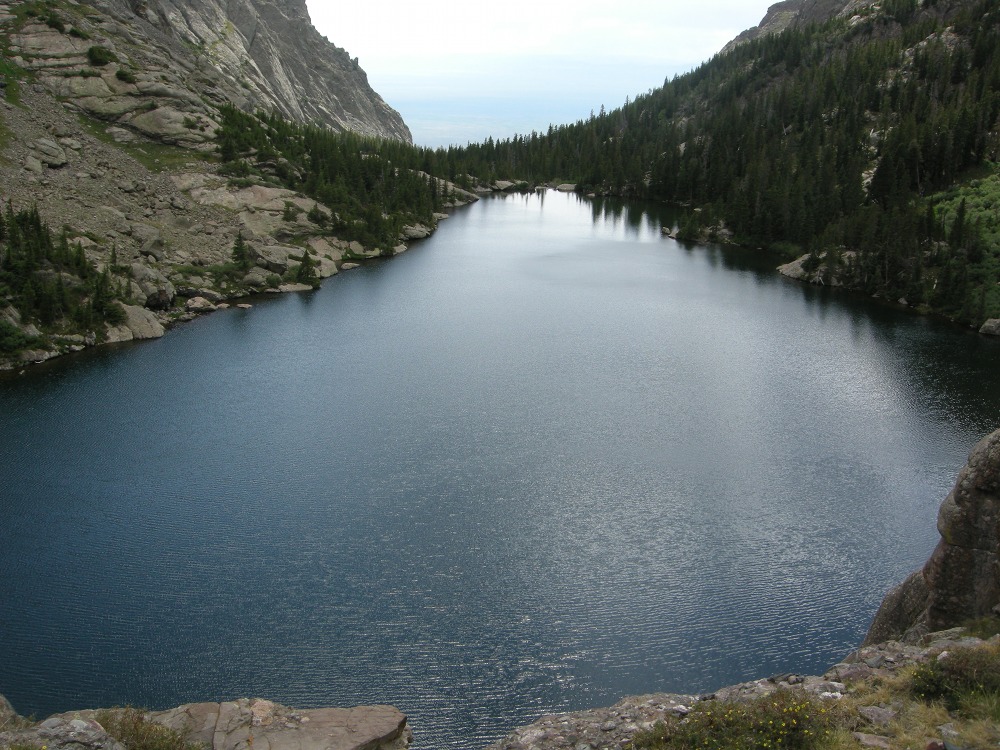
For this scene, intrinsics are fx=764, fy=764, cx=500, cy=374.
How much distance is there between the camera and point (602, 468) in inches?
1439

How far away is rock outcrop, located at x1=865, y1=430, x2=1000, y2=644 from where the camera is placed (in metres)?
17.7

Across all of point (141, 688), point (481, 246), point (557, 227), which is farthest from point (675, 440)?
point (557, 227)

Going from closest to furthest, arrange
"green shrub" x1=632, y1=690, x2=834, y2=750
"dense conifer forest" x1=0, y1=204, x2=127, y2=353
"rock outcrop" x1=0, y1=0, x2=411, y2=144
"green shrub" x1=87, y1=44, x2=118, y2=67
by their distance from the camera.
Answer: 1. "green shrub" x1=632, y1=690, x2=834, y2=750
2. "dense conifer forest" x1=0, y1=204, x2=127, y2=353
3. "rock outcrop" x1=0, y1=0, x2=411, y2=144
4. "green shrub" x1=87, y1=44, x2=118, y2=67

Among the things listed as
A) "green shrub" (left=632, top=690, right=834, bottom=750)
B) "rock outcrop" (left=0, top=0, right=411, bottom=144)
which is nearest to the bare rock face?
"rock outcrop" (left=0, top=0, right=411, bottom=144)

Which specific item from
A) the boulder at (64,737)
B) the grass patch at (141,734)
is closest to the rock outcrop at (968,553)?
the grass patch at (141,734)

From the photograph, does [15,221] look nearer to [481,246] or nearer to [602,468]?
[602,468]

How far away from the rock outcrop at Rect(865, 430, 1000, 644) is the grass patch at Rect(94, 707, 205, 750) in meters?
17.6

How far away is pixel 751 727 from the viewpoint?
1515 cm

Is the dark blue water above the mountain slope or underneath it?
underneath

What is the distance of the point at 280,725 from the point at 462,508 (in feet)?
46.2

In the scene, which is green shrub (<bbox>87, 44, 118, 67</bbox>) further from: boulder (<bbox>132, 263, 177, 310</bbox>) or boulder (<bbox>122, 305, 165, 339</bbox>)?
boulder (<bbox>122, 305, 165, 339</bbox>)

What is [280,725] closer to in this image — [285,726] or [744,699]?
[285,726]

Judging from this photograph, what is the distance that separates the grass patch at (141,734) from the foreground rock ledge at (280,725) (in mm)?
582

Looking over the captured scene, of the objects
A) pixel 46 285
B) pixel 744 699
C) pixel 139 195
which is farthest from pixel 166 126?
pixel 744 699
